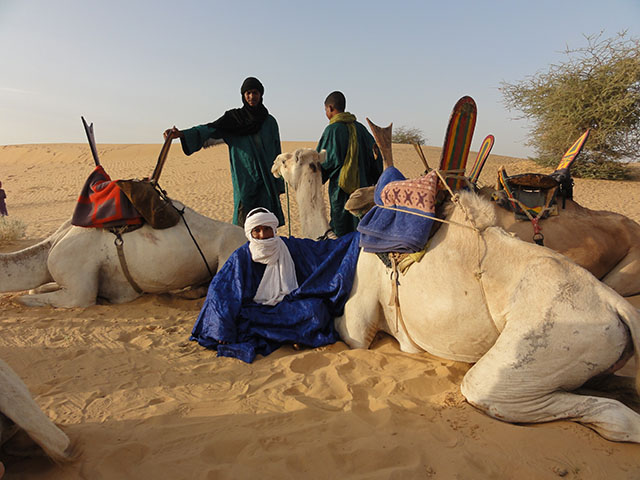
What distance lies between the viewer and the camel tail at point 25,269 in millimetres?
4562

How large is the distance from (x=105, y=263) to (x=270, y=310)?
6.67 ft

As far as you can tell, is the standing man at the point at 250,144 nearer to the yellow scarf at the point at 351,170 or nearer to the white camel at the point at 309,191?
→ the yellow scarf at the point at 351,170

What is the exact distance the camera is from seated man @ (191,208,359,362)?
3.57m

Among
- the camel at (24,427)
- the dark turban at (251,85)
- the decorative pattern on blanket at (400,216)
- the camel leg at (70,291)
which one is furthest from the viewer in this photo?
the dark turban at (251,85)

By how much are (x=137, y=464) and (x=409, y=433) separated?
134 cm

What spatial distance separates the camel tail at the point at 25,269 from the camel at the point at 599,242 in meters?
3.33

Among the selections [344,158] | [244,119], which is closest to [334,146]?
[344,158]

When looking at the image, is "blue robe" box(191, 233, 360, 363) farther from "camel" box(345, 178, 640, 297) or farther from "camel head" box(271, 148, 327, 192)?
"camel head" box(271, 148, 327, 192)

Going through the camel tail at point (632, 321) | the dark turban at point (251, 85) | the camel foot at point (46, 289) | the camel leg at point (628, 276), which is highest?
the dark turban at point (251, 85)

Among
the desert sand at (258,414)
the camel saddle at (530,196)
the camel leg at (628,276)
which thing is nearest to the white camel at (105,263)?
the desert sand at (258,414)

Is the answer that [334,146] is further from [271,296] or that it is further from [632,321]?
[632,321]

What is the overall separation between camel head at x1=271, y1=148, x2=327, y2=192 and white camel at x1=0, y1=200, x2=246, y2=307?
1.01 metres

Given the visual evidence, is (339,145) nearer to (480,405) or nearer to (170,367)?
(170,367)

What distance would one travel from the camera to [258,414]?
2.59 metres
